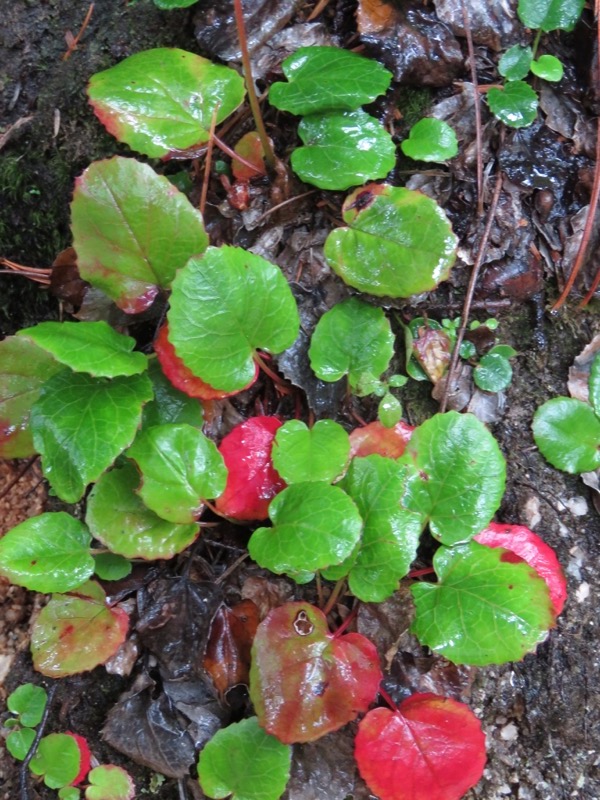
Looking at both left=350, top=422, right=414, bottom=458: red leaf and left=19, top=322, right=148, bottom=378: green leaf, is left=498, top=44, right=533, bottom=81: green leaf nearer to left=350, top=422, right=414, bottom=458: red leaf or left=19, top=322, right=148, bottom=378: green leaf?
left=350, top=422, right=414, bottom=458: red leaf

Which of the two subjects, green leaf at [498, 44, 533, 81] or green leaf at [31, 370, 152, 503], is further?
green leaf at [498, 44, 533, 81]

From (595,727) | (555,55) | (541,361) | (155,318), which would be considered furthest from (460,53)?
(595,727)

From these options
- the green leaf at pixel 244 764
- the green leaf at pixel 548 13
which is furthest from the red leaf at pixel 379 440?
the green leaf at pixel 548 13

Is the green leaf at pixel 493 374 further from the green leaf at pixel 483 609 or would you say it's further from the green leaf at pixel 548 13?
the green leaf at pixel 548 13

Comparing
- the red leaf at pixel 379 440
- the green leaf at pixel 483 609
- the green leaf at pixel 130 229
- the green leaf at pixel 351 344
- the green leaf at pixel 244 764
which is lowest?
the green leaf at pixel 244 764

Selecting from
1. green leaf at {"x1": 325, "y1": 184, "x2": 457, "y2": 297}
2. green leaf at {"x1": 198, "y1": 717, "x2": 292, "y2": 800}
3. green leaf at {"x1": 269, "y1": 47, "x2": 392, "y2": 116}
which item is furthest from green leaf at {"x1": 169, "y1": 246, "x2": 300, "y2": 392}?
green leaf at {"x1": 198, "y1": 717, "x2": 292, "y2": 800}

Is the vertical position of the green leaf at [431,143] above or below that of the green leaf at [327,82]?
below
